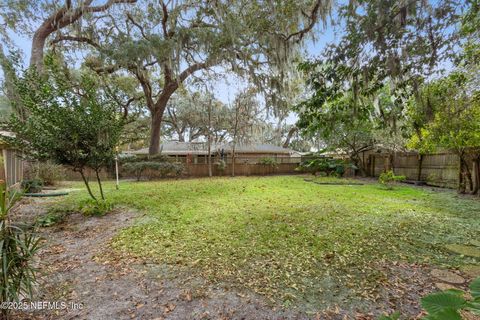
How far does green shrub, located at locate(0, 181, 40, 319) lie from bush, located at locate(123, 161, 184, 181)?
10098 millimetres

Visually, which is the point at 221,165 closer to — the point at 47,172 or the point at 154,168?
the point at 154,168

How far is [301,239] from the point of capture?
366 cm

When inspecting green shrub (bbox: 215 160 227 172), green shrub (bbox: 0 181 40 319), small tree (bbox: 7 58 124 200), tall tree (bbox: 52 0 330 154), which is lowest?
green shrub (bbox: 0 181 40 319)

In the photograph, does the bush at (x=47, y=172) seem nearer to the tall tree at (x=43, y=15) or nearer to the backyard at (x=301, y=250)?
the tall tree at (x=43, y=15)

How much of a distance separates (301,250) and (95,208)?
4368 millimetres

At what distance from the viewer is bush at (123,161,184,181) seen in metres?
11.6

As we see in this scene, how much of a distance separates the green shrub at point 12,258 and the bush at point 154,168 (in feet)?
33.1

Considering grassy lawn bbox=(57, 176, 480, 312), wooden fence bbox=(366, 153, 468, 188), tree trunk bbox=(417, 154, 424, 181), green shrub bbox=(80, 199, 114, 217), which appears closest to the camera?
grassy lawn bbox=(57, 176, 480, 312)

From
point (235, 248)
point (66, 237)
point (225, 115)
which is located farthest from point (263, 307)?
point (225, 115)

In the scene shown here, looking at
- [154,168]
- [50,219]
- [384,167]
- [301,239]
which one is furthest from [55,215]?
[384,167]

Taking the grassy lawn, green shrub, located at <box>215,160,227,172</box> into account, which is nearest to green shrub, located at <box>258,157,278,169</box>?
green shrub, located at <box>215,160,227,172</box>

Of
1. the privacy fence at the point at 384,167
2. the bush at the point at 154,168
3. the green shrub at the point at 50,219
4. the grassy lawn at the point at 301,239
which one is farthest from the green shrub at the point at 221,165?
the green shrub at the point at 50,219

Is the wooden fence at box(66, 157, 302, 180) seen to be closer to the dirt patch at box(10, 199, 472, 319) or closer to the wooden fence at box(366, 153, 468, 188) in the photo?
the wooden fence at box(366, 153, 468, 188)

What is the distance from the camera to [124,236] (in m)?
3.91
